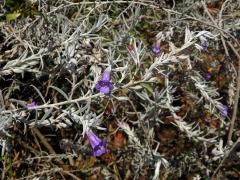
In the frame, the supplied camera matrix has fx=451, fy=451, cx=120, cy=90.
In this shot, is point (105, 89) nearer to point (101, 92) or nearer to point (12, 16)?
point (101, 92)

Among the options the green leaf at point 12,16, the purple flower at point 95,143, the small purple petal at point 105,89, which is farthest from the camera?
the green leaf at point 12,16

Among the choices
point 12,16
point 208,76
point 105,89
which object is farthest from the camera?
point 208,76

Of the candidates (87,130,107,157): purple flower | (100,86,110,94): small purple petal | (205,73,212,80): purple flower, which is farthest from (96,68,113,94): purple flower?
(205,73,212,80): purple flower

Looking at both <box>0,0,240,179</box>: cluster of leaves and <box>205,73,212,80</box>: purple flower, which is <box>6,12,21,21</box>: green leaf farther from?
→ <box>205,73,212,80</box>: purple flower

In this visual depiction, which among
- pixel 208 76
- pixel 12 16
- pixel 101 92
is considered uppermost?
pixel 12 16

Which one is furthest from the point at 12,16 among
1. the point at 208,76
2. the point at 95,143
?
the point at 208,76

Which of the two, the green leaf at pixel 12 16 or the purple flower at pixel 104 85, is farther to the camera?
the green leaf at pixel 12 16

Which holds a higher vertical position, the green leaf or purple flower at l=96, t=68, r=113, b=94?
the green leaf

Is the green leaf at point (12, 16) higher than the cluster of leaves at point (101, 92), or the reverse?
the green leaf at point (12, 16)

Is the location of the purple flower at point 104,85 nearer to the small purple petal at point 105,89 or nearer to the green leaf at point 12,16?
the small purple petal at point 105,89

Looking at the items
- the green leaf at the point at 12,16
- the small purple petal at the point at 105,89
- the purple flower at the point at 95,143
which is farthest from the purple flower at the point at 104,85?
the green leaf at the point at 12,16
